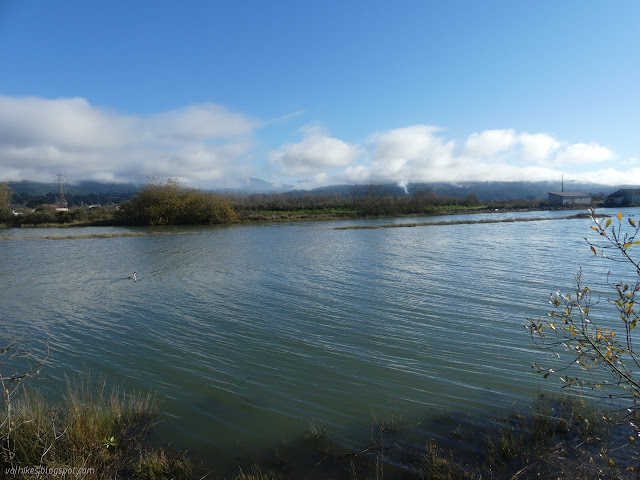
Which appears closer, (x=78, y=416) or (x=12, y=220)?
(x=78, y=416)

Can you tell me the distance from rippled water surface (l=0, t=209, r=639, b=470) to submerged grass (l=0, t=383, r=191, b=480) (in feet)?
1.83

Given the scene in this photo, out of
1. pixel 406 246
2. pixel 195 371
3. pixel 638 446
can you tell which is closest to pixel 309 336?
pixel 195 371

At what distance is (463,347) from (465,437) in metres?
3.73

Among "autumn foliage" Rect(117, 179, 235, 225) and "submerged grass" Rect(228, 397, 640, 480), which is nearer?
"submerged grass" Rect(228, 397, 640, 480)

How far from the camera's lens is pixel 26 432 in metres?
5.03

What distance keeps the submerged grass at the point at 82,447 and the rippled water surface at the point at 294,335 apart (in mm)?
557

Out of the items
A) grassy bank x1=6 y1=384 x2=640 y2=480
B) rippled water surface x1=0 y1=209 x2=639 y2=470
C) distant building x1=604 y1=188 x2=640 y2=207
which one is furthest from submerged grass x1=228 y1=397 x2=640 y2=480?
distant building x1=604 y1=188 x2=640 y2=207

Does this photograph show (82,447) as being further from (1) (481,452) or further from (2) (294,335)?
(2) (294,335)

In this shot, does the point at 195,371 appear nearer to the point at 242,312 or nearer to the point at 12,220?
the point at 242,312

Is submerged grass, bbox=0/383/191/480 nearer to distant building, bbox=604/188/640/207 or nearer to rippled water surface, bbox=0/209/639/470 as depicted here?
rippled water surface, bbox=0/209/639/470

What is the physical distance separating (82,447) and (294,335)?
6045 millimetres

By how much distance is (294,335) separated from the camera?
34.9ft

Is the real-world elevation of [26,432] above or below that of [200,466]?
above

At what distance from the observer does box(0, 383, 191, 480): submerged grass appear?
15.0ft
